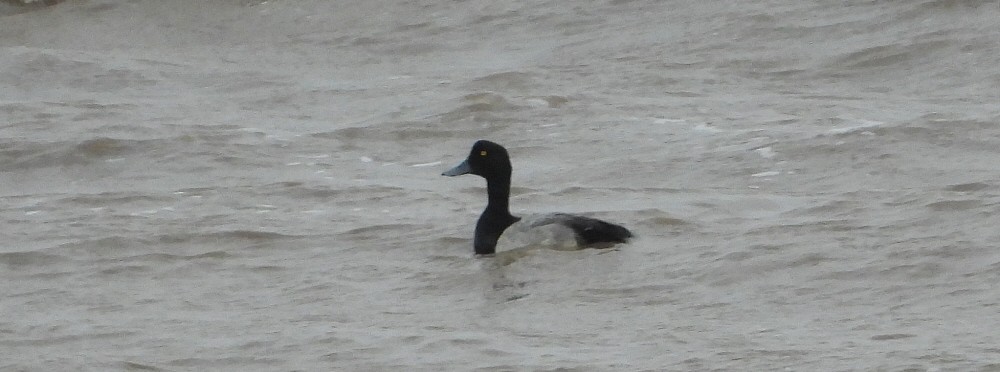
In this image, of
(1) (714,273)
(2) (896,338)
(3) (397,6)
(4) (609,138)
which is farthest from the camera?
(3) (397,6)

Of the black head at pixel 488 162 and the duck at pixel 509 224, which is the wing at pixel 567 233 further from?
the black head at pixel 488 162

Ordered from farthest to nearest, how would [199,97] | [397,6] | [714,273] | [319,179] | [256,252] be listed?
1. [397,6]
2. [199,97]
3. [319,179]
4. [256,252]
5. [714,273]

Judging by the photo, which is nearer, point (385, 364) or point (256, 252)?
point (385, 364)

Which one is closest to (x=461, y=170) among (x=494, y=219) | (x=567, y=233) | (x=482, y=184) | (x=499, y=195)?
(x=499, y=195)

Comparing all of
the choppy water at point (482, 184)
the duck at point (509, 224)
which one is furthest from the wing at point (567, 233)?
the choppy water at point (482, 184)

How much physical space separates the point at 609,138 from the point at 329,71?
4.79m

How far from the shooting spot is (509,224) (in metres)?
10.9

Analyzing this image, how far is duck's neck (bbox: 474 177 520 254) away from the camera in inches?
423

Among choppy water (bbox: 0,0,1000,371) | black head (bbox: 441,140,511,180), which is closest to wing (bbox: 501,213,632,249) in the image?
choppy water (bbox: 0,0,1000,371)

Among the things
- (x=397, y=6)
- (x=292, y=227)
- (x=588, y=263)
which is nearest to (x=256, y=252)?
(x=292, y=227)

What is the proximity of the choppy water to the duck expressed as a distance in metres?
0.13

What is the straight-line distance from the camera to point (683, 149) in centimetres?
1343

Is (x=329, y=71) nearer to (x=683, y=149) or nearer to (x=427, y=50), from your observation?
(x=427, y=50)

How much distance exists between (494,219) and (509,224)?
3.9 inches
